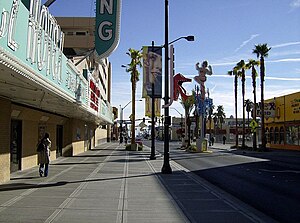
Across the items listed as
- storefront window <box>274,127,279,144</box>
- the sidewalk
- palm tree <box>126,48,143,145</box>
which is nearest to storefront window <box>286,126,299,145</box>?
storefront window <box>274,127,279,144</box>

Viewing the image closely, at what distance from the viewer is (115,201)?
1182 centimetres

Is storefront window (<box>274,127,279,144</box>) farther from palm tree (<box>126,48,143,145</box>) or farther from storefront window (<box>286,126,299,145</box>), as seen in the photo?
palm tree (<box>126,48,143,145</box>)

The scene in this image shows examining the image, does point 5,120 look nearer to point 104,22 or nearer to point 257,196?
point 104,22

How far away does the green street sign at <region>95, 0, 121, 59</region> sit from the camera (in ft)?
58.8

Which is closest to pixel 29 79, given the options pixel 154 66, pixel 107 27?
pixel 107 27

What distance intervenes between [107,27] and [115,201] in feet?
28.6

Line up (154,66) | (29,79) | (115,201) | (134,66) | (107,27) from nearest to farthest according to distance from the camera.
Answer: (29,79) → (115,201) → (107,27) → (154,66) → (134,66)

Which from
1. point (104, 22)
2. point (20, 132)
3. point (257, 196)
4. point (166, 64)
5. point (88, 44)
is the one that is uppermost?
point (88, 44)

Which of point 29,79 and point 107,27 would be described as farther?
point 107,27

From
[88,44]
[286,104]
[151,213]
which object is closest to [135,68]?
[286,104]

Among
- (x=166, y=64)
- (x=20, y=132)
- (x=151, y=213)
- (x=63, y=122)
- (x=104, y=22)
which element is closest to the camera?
(x=151, y=213)

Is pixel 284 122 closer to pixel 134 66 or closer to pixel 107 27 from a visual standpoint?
pixel 134 66

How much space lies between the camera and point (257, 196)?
538 inches

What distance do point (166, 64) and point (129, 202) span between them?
10.4 metres
